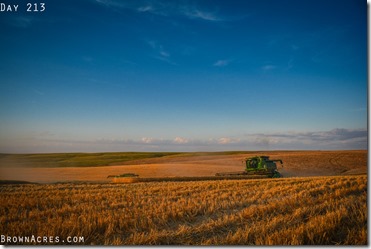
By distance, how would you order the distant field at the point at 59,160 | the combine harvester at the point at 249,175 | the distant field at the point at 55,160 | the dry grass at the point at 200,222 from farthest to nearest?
the distant field at the point at 59,160 < the distant field at the point at 55,160 < the combine harvester at the point at 249,175 < the dry grass at the point at 200,222

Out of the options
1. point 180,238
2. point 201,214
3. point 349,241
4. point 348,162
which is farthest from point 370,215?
point 348,162

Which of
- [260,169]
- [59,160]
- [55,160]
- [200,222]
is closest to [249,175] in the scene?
[260,169]

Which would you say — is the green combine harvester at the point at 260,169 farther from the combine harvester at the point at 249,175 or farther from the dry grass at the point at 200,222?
the dry grass at the point at 200,222

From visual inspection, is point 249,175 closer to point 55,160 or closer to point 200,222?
point 200,222

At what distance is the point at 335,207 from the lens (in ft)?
22.4

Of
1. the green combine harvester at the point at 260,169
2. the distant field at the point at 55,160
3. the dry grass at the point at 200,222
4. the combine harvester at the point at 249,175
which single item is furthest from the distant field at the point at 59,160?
the green combine harvester at the point at 260,169

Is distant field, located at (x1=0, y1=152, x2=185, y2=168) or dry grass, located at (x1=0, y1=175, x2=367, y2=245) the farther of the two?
distant field, located at (x1=0, y1=152, x2=185, y2=168)

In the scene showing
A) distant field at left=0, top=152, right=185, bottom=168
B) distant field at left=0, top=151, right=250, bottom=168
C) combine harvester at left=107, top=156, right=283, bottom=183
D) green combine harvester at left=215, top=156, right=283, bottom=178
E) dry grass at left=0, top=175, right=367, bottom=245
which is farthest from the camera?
distant field at left=0, top=151, right=250, bottom=168

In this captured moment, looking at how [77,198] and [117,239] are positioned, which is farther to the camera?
[77,198]

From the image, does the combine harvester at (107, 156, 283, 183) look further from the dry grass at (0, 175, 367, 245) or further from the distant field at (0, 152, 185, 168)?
the dry grass at (0, 175, 367, 245)

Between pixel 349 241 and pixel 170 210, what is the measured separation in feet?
11.7

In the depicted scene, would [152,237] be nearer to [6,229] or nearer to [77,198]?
[6,229]

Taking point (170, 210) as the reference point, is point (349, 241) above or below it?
below

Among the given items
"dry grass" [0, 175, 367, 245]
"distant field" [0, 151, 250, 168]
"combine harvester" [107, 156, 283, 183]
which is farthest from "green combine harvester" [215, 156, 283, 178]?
"distant field" [0, 151, 250, 168]
